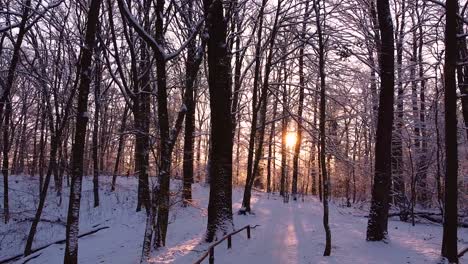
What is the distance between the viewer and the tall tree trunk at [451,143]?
28.0 feet

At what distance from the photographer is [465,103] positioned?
17125 millimetres

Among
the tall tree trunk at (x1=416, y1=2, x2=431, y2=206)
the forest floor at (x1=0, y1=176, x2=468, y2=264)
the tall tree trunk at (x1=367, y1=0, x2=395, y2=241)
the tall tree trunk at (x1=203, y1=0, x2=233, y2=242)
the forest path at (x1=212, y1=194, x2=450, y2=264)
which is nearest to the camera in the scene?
the forest path at (x1=212, y1=194, x2=450, y2=264)

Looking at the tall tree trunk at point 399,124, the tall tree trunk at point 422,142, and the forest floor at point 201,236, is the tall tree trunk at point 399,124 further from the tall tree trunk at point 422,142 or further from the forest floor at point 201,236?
the forest floor at point 201,236

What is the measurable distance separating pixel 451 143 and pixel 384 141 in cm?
268

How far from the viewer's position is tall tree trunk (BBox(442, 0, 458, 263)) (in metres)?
8.52

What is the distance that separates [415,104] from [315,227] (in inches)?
505

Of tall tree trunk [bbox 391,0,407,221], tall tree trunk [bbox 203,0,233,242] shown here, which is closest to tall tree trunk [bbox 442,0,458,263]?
tall tree trunk [bbox 203,0,233,242]

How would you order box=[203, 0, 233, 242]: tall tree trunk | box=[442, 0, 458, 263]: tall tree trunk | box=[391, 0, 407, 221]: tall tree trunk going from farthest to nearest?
box=[391, 0, 407, 221]: tall tree trunk, box=[203, 0, 233, 242]: tall tree trunk, box=[442, 0, 458, 263]: tall tree trunk

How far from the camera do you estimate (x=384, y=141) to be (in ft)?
36.7

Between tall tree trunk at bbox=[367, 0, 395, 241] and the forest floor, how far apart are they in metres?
0.56

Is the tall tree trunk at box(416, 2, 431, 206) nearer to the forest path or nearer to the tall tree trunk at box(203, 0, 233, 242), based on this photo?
the forest path

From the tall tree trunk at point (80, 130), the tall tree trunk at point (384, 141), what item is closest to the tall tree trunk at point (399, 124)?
the tall tree trunk at point (384, 141)

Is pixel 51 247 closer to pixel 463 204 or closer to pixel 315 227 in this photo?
pixel 315 227

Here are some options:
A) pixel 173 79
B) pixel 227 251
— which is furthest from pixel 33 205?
pixel 227 251
